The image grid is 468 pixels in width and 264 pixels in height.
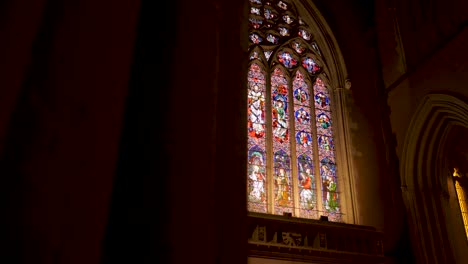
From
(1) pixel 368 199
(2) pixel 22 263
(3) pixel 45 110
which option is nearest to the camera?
(2) pixel 22 263

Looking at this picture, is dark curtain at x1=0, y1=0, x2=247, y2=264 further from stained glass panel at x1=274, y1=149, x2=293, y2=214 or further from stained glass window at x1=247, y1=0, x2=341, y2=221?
stained glass panel at x1=274, y1=149, x2=293, y2=214

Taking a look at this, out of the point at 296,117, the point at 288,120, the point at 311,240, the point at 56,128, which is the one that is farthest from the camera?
the point at 296,117

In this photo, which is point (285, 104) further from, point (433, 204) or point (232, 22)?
point (232, 22)

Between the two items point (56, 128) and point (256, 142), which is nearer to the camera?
point (56, 128)

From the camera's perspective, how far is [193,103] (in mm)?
1004

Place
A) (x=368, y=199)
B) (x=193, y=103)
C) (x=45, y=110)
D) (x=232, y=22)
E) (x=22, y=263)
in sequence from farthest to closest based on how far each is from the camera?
(x=368, y=199)
(x=232, y=22)
(x=193, y=103)
(x=45, y=110)
(x=22, y=263)

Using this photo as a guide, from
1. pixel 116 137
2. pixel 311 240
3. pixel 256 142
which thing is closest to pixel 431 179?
pixel 311 240

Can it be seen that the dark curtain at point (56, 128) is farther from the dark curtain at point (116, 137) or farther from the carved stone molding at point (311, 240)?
the carved stone molding at point (311, 240)

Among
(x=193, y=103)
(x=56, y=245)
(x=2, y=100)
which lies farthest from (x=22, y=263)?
(x=193, y=103)

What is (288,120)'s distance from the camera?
8328 mm

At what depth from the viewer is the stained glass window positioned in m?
7.55

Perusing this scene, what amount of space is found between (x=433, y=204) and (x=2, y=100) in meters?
7.70

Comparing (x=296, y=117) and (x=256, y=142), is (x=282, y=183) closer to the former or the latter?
(x=256, y=142)

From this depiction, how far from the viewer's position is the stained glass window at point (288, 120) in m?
7.55
